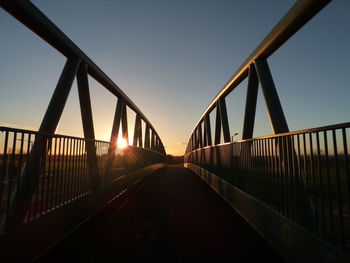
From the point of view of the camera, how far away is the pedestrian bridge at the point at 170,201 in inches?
117

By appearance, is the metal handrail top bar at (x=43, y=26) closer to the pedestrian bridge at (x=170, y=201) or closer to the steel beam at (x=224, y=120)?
the pedestrian bridge at (x=170, y=201)

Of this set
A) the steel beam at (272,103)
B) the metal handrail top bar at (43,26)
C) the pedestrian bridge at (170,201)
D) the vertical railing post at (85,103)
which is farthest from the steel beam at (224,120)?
the metal handrail top bar at (43,26)

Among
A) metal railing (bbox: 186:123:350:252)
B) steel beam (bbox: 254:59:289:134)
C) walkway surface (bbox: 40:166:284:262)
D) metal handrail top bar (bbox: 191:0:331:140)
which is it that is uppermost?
metal handrail top bar (bbox: 191:0:331:140)

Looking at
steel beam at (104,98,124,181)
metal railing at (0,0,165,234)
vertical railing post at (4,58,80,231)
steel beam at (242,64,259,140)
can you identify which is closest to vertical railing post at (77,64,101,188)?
metal railing at (0,0,165,234)

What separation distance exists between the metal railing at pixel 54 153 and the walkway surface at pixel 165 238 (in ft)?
2.38

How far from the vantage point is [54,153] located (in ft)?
13.8

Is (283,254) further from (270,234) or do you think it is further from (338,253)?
(338,253)

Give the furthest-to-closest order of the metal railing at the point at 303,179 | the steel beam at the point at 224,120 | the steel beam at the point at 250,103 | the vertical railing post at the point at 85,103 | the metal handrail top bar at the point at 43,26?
the steel beam at the point at 224,120, the steel beam at the point at 250,103, the vertical railing post at the point at 85,103, the metal handrail top bar at the point at 43,26, the metal railing at the point at 303,179

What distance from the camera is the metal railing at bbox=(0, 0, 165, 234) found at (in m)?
3.25

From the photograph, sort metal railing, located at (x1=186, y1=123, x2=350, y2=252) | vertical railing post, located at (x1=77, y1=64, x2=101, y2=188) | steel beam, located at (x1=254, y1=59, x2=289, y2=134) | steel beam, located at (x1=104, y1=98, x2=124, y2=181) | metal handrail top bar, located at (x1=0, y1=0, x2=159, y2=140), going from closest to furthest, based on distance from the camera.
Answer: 1. metal railing, located at (x1=186, y1=123, x2=350, y2=252)
2. metal handrail top bar, located at (x1=0, y1=0, x2=159, y2=140)
3. steel beam, located at (x1=254, y1=59, x2=289, y2=134)
4. vertical railing post, located at (x1=77, y1=64, x2=101, y2=188)
5. steel beam, located at (x1=104, y1=98, x2=124, y2=181)

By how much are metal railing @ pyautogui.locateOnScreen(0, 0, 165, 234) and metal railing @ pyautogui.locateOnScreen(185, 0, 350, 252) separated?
11.3 feet

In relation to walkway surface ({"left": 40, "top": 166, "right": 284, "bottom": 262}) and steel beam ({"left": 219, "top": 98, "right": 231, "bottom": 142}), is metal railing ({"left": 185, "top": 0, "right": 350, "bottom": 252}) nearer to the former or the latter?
walkway surface ({"left": 40, "top": 166, "right": 284, "bottom": 262})

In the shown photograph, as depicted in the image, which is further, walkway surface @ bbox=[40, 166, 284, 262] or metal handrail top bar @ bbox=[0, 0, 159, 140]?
metal handrail top bar @ bbox=[0, 0, 159, 140]

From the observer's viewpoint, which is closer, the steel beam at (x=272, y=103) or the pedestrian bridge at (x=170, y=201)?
the pedestrian bridge at (x=170, y=201)
